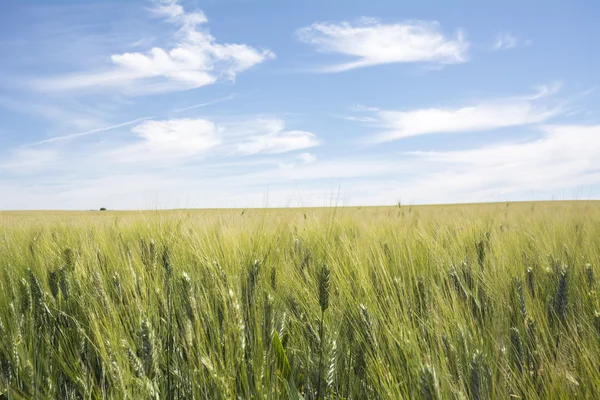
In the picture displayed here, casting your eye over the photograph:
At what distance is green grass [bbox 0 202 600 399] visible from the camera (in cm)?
129

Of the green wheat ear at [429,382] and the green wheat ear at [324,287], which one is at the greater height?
the green wheat ear at [324,287]

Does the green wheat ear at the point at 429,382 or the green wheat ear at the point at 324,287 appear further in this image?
the green wheat ear at the point at 324,287

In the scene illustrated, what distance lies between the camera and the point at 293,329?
7.03ft

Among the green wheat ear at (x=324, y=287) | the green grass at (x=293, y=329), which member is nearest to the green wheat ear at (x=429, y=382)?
the green grass at (x=293, y=329)

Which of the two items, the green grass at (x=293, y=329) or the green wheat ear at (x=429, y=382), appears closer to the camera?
the green wheat ear at (x=429, y=382)

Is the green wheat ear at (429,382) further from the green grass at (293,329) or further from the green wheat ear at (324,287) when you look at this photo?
the green wheat ear at (324,287)

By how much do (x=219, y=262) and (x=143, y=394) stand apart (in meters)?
0.82

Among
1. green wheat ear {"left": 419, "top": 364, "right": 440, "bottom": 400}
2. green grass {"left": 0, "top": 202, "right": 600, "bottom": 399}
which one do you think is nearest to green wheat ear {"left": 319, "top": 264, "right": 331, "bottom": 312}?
green grass {"left": 0, "top": 202, "right": 600, "bottom": 399}

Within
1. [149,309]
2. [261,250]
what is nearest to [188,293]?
[149,309]

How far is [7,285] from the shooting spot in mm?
2777

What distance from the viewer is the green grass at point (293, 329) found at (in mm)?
1293

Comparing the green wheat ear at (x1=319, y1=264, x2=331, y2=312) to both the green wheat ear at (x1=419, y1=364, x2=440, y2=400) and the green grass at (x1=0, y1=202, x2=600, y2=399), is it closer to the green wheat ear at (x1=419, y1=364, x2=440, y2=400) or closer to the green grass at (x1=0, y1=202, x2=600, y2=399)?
the green grass at (x1=0, y1=202, x2=600, y2=399)

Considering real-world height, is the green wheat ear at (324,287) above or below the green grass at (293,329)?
above

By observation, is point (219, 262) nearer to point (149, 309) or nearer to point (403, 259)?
point (149, 309)
